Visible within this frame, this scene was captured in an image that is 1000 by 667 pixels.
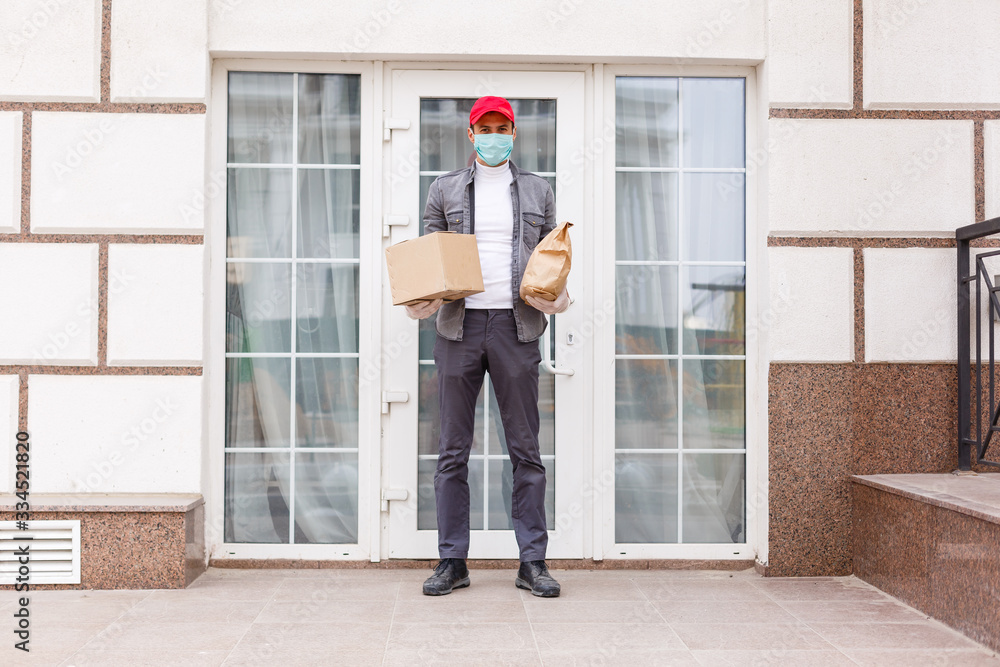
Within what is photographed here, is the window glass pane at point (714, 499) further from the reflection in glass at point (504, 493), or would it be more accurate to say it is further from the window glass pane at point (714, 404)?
the reflection in glass at point (504, 493)

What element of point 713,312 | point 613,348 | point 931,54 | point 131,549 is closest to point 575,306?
point 613,348

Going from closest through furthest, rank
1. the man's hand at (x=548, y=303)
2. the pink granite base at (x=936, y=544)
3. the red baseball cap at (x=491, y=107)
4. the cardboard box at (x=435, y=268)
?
the pink granite base at (x=936, y=544) → the cardboard box at (x=435, y=268) → the man's hand at (x=548, y=303) → the red baseball cap at (x=491, y=107)

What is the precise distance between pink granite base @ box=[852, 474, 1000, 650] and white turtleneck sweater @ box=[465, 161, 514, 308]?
5.23 feet

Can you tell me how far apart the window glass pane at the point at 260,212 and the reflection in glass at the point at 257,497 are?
855mm

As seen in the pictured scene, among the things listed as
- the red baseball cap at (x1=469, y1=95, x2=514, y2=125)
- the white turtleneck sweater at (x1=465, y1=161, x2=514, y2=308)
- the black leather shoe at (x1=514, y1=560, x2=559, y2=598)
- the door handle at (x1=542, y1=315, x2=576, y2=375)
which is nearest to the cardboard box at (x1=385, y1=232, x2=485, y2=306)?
the white turtleneck sweater at (x1=465, y1=161, x2=514, y2=308)

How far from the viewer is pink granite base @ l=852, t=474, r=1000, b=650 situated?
2.66m

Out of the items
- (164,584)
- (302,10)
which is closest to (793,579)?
(164,584)

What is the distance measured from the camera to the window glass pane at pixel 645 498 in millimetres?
3627

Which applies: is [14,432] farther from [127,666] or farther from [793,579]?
[793,579]

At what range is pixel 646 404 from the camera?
3641mm

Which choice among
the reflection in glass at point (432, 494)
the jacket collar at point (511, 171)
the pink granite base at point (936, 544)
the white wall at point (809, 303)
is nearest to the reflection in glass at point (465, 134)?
the jacket collar at point (511, 171)

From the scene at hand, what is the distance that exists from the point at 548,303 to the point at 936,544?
1.54 m

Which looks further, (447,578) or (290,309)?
(290,309)

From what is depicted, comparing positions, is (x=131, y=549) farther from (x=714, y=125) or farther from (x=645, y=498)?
(x=714, y=125)
